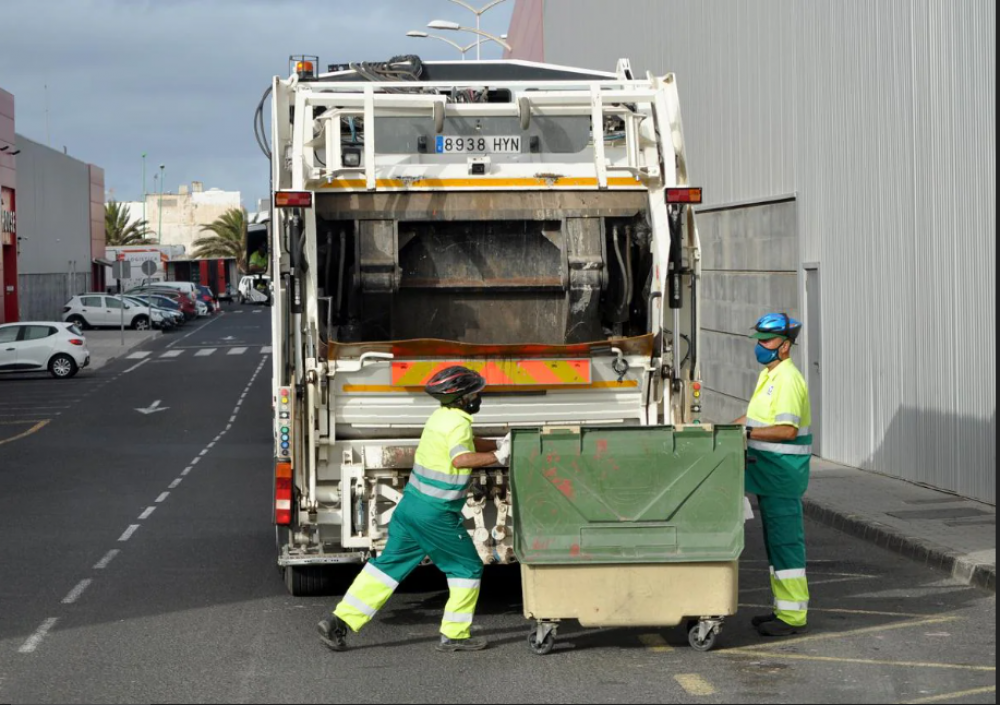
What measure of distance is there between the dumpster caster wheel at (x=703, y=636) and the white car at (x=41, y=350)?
104ft


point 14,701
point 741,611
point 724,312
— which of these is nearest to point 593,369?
point 741,611

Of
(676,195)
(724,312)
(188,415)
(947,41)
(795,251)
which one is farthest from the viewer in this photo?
(188,415)

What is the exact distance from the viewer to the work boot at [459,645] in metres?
8.09

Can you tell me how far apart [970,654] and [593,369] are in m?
2.75

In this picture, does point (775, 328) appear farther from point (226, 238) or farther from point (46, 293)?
point (226, 238)

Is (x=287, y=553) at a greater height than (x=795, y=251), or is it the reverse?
(x=795, y=251)

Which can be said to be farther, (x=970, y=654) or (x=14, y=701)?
(x=970, y=654)

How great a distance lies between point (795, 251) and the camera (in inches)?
734

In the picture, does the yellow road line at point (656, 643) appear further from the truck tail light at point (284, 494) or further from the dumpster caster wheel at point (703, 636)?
the truck tail light at point (284, 494)

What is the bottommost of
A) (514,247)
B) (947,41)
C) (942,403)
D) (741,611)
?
(741,611)

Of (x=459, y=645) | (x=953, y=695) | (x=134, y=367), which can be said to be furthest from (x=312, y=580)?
(x=134, y=367)

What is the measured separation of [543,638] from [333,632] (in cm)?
110

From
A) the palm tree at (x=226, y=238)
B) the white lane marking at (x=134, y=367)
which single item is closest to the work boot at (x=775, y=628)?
the white lane marking at (x=134, y=367)

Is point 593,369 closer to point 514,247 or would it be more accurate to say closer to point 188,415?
point 514,247
